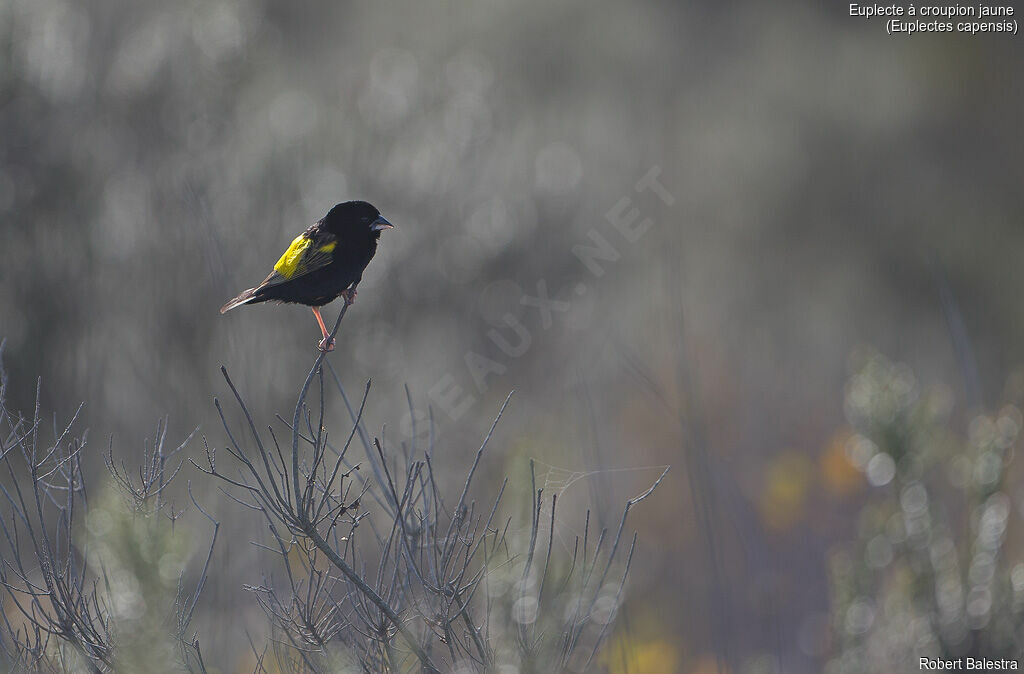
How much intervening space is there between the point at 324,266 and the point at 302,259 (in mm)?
121

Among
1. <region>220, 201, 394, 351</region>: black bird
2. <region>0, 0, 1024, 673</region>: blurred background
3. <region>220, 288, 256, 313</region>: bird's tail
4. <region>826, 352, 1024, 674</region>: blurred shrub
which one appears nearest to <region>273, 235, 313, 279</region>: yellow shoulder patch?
<region>220, 201, 394, 351</region>: black bird

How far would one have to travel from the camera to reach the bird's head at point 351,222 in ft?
11.4

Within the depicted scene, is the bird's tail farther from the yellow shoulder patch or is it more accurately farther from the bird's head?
the bird's head

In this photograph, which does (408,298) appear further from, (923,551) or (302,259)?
(302,259)

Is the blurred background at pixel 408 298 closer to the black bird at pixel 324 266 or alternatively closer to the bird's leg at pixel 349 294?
the black bird at pixel 324 266

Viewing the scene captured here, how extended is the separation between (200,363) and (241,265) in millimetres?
1387

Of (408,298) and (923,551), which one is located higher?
(408,298)

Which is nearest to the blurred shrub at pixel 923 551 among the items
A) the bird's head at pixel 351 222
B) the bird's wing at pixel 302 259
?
the bird's head at pixel 351 222

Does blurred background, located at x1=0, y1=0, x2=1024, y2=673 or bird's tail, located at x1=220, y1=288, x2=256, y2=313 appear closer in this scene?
bird's tail, located at x1=220, y1=288, x2=256, y2=313

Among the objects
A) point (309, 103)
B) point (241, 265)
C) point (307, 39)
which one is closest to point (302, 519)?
point (241, 265)

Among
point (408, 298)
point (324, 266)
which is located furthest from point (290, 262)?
point (408, 298)

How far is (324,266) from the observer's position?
3330 millimetres

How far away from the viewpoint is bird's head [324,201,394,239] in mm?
3480

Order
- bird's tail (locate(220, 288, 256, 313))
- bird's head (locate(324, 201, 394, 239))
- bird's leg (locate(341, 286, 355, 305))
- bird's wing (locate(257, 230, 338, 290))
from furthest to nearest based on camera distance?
bird's head (locate(324, 201, 394, 239)) → bird's wing (locate(257, 230, 338, 290)) → bird's tail (locate(220, 288, 256, 313)) → bird's leg (locate(341, 286, 355, 305))
